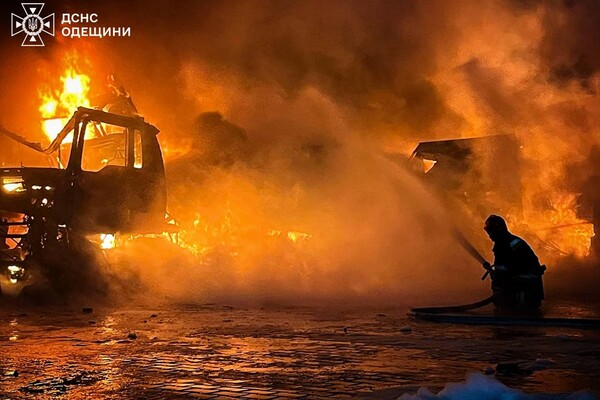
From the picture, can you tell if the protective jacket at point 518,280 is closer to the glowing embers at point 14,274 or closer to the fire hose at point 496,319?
the fire hose at point 496,319

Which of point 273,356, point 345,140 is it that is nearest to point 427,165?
point 345,140

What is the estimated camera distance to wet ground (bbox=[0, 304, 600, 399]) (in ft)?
18.1

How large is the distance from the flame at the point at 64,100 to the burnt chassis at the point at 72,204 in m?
4.02

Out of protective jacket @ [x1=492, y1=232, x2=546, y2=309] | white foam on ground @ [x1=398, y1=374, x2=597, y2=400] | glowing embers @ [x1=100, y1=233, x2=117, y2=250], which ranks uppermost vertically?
glowing embers @ [x1=100, y1=233, x2=117, y2=250]

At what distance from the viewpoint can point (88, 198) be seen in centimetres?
1557

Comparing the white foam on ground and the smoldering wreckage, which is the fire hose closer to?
the smoldering wreckage

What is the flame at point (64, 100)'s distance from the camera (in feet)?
68.7

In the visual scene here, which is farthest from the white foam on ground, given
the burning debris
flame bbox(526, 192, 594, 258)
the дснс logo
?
the дснс logo

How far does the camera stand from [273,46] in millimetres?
21281

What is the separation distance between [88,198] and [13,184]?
142cm

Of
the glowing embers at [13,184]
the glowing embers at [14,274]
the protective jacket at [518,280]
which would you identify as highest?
the glowing embers at [13,184]

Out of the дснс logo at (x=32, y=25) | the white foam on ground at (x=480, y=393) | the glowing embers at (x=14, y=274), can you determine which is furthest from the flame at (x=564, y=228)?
the white foam on ground at (x=480, y=393)

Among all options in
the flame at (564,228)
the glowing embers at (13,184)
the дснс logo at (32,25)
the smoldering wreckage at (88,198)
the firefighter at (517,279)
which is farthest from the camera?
the дснс logo at (32,25)

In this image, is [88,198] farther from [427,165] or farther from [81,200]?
[427,165]
